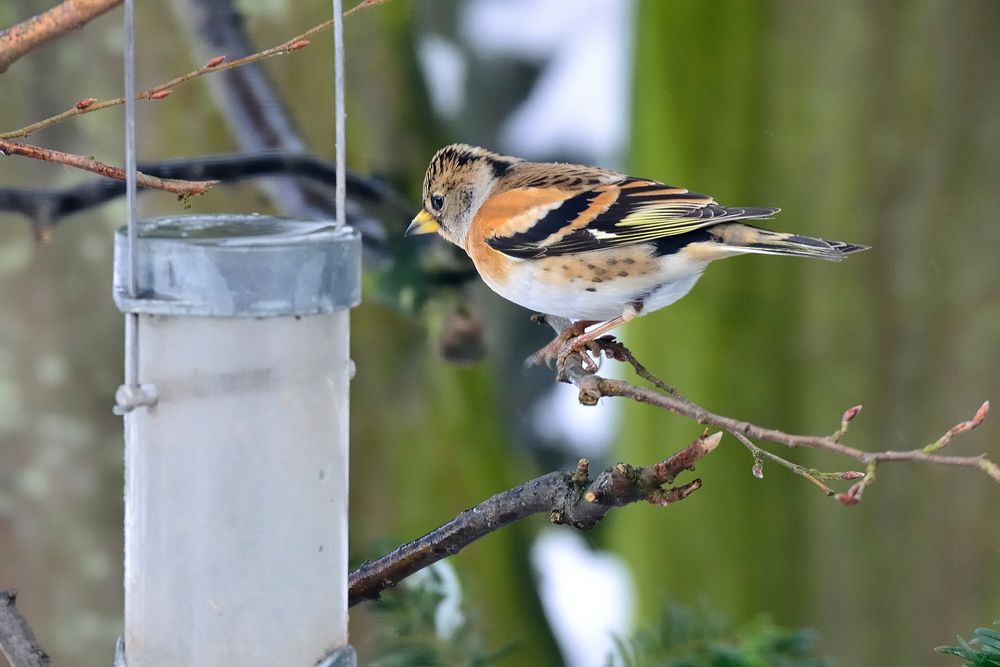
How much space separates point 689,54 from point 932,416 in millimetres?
717

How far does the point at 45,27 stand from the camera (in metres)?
1.06

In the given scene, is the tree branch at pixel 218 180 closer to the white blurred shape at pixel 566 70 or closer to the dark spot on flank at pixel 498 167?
the dark spot on flank at pixel 498 167

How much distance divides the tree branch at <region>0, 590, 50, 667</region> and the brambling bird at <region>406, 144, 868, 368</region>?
21.8 inches

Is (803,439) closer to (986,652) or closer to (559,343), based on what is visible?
(986,652)

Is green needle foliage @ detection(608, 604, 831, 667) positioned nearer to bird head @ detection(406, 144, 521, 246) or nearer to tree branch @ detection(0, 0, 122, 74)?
bird head @ detection(406, 144, 521, 246)

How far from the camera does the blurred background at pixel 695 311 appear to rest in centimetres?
182

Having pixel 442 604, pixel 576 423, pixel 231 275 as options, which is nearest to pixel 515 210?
pixel 442 604

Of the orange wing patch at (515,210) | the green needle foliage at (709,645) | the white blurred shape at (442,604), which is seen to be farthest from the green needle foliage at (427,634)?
the orange wing patch at (515,210)

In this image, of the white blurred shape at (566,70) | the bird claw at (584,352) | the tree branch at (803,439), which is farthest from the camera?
the white blurred shape at (566,70)

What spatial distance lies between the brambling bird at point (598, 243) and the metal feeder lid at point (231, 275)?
0.39m

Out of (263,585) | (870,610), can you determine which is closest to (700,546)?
(870,610)

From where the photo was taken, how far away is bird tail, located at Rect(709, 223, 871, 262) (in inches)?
42.4

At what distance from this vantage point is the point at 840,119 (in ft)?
6.18

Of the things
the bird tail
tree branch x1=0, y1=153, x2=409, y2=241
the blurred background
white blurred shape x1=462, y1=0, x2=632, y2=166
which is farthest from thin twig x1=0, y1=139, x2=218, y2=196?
white blurred shape x1=462, y1=0, x2=632, y2=166
